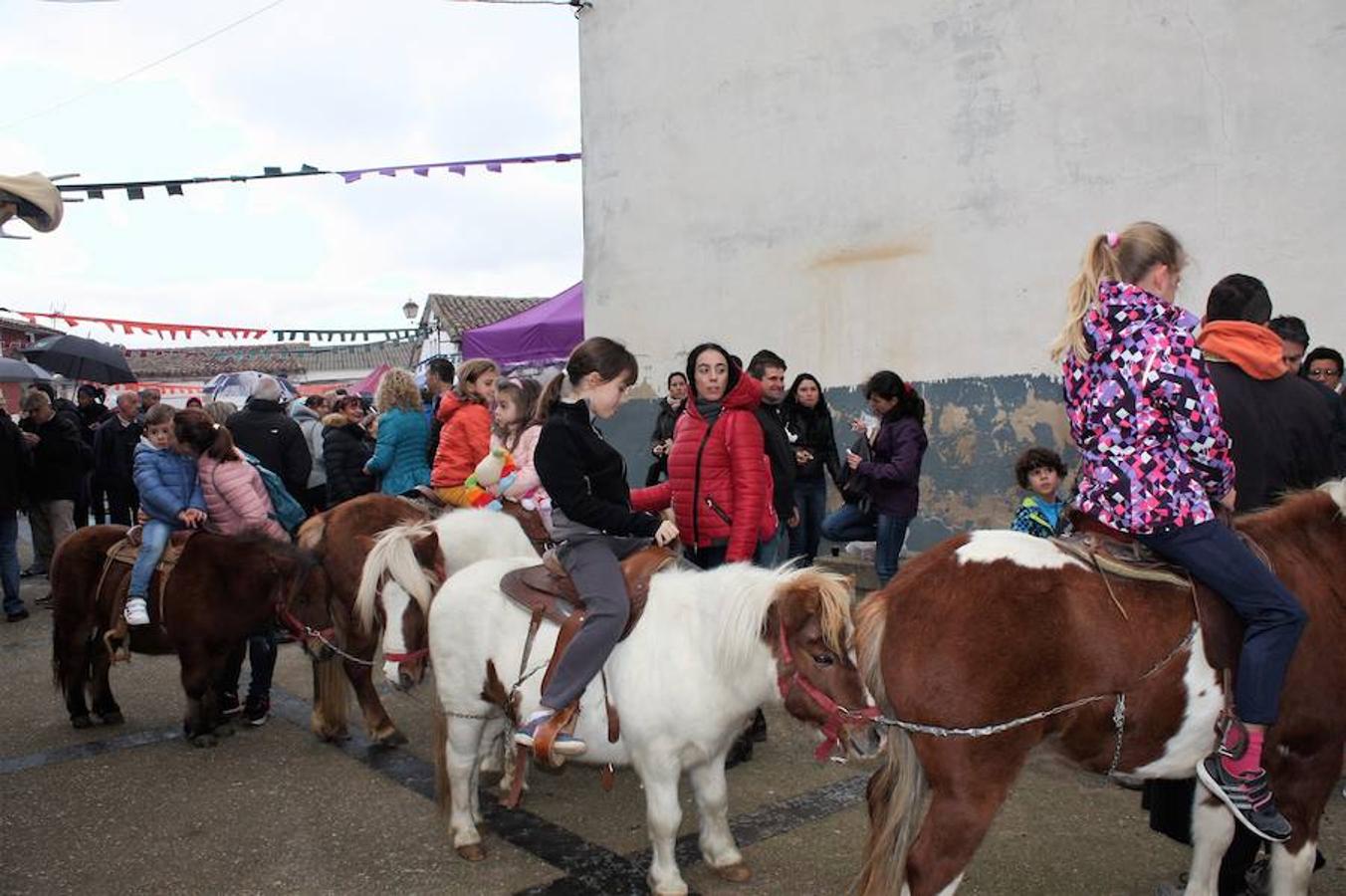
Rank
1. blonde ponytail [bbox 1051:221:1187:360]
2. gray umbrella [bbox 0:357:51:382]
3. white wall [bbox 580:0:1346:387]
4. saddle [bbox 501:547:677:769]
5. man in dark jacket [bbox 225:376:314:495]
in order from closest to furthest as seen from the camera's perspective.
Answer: blonde ponytail [bbox 1051:221:1187:360], saddle [bbox 501:547:677:769], white wall [bbox 580:0:1346:387], man in dark jacket [bbox 225:376:314:495], gray umbrella [bbox 0:357:51:382]

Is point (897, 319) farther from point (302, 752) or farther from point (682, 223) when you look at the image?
point (302, 752)

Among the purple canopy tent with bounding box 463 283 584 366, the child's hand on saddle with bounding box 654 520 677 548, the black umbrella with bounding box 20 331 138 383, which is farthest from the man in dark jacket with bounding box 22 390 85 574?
the child's hand on saddle with bounding box 654 520 677 548

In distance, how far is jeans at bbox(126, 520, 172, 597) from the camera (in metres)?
5.59

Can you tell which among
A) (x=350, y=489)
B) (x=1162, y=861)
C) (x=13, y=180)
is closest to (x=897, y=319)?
(x=350, y=489)

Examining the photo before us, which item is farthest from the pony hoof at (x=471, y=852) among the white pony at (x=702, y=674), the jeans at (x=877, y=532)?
the jeans at (x=877, y=532)

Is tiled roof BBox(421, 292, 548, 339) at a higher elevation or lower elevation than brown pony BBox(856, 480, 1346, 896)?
higher

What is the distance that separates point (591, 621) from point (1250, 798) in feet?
7.22

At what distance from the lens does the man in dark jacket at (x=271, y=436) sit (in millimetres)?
8438

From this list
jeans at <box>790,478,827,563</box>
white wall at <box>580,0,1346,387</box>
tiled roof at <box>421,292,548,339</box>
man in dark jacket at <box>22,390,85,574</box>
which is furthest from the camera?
tiled roof at <box>421,292,548,339</box>

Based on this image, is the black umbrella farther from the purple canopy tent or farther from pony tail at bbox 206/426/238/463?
pony tail at bbox 206/426/238/463

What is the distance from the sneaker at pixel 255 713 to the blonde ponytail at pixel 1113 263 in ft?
16.9

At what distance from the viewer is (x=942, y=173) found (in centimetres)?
857

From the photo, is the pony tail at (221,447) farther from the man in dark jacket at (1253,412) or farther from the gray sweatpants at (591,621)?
the man in dark jacket at (1253,412)

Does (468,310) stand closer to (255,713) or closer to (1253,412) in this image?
(255,713)
